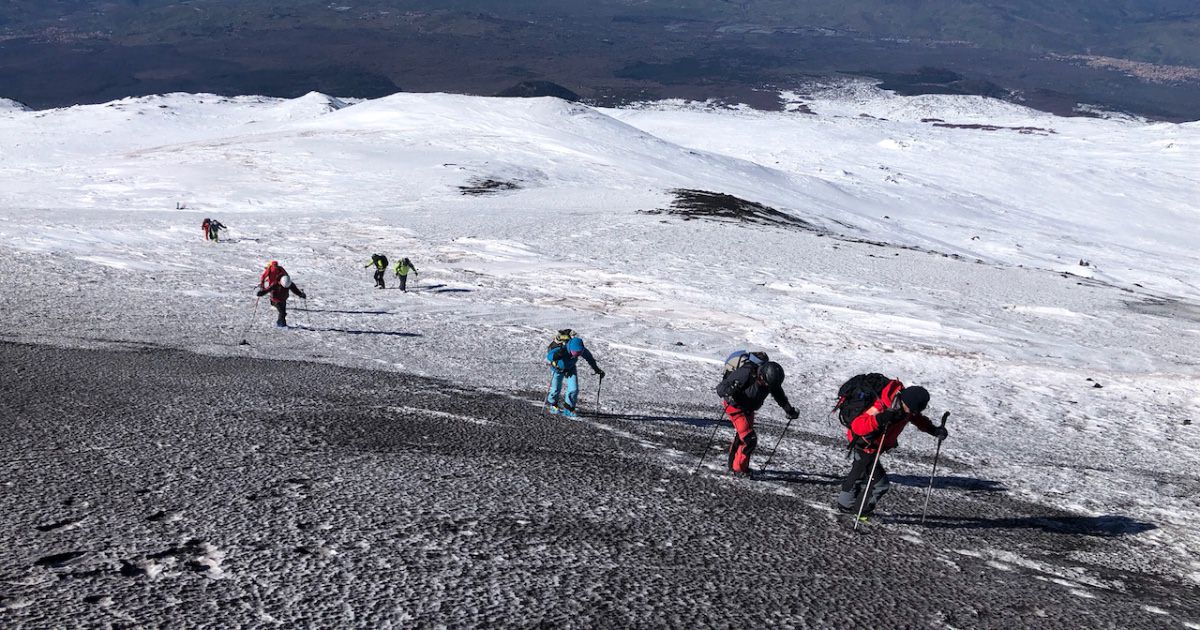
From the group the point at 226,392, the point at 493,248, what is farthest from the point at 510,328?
the point at 493,248

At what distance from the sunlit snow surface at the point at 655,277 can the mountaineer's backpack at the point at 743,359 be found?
4.06 feet

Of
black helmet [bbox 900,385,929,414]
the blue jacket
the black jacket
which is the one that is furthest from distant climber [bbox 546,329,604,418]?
black helmet [bbox 900,385,929,414]

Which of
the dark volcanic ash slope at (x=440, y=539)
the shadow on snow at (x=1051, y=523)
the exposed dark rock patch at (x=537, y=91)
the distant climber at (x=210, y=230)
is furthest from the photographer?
the exposed dark rock patch at (x=537, y=91)

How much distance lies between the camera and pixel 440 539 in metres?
7.42

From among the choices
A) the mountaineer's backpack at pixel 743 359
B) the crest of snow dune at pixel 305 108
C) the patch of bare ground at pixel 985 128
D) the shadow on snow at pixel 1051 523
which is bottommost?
the shadow on snow at pixel 1051 523

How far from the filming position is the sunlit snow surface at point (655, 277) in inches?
709

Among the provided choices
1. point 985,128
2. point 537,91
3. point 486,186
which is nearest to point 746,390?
point 486,186

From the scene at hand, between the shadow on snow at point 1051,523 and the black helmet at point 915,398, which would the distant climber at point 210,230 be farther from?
the black helmet at point 915,398

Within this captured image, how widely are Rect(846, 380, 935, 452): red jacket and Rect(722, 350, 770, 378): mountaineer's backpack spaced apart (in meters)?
1.68

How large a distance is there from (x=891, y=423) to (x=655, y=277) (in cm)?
2486

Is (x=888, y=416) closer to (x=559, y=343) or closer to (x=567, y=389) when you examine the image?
(x=567, y=389)

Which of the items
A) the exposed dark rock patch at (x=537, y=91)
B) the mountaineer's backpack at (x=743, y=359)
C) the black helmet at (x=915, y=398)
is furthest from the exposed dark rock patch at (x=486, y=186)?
the exposed dark rock patch at (x=537, y=91)

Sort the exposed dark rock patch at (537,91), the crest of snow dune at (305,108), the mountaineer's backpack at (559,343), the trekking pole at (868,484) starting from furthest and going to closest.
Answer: the exposed dark rock patch at (537,91), the crest of snow dune at (305,108), the mountaineer's backpack at (559,343), the trekking pole at (868,484)

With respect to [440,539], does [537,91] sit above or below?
above
